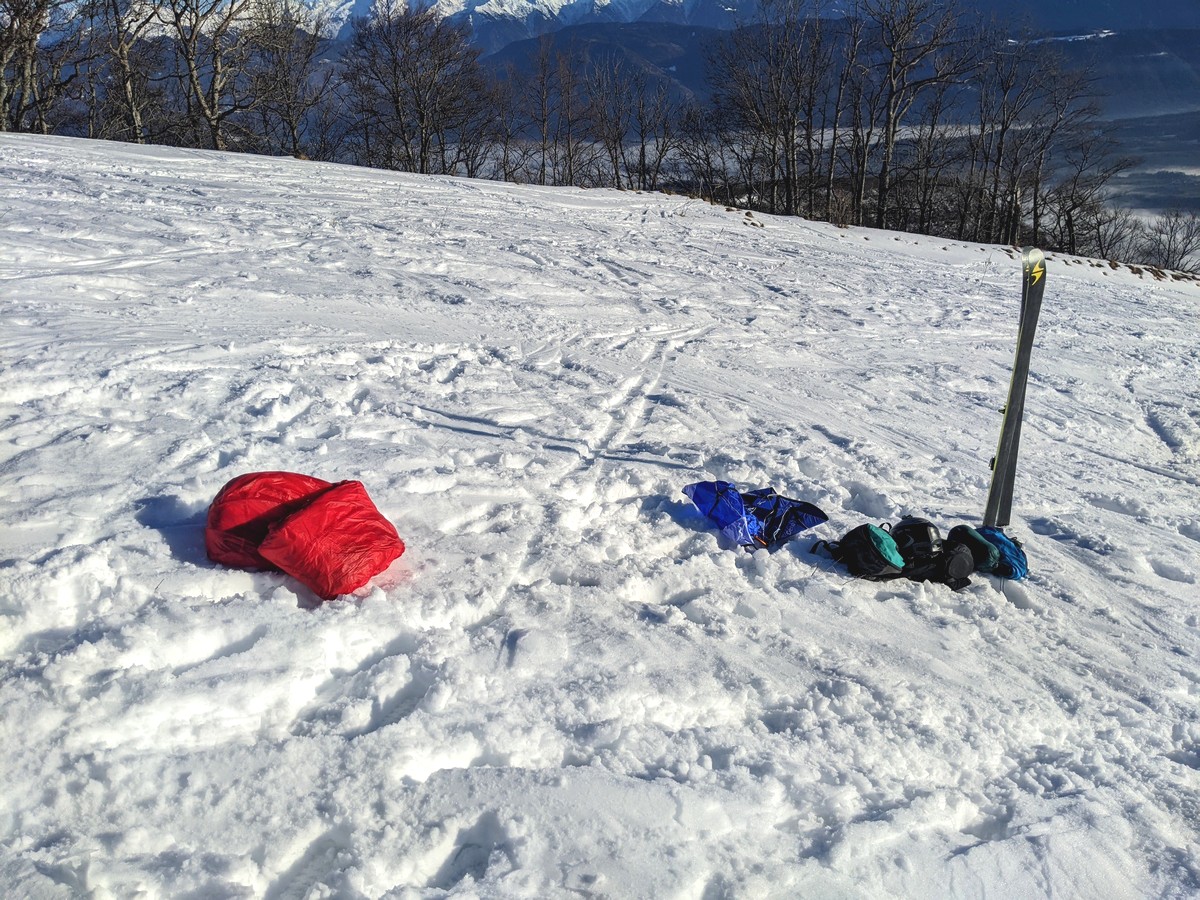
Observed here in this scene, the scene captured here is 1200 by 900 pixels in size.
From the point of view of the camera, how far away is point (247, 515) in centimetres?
365

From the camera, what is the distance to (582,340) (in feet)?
26.4

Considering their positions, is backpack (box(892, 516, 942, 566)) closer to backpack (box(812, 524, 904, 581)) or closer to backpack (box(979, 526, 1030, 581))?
backpack (box(812, 524, 904, 581))

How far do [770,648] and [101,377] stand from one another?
5.02 m

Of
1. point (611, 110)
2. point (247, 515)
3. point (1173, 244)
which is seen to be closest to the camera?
point (247, 515)

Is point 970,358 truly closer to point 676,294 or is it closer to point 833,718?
point 676,294

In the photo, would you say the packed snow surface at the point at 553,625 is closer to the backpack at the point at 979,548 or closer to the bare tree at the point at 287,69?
the backpack at the point at 979,548

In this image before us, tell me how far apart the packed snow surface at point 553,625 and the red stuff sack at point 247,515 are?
0.57ft

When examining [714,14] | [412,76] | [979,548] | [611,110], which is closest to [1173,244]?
[611,110]

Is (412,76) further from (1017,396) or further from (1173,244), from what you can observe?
(1173,244)

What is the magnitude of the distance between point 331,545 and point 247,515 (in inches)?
19.7

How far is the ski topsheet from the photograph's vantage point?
4.15 meters

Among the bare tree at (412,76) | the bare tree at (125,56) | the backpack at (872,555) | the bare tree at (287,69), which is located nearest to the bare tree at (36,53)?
the bare tree at (125,56)

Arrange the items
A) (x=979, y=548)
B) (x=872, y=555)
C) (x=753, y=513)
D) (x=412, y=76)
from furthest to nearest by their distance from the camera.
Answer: (x=412, y=76) → (x=753, y=513) → (x=979, y=548) → (x=872, y=555)

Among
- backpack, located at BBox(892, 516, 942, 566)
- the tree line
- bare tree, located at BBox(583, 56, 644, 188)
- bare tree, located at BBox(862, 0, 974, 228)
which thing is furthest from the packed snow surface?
bare tree, located at BBox(583, 56, 644, 188)
